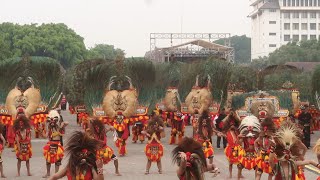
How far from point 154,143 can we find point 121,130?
3.86 m

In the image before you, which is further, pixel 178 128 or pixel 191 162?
pixel 178 128

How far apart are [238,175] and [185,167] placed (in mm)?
7688

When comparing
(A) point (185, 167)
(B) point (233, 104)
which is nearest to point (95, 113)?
(B) point (233, 104)

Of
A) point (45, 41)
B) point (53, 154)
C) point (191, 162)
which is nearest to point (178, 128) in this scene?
point (53, 154)

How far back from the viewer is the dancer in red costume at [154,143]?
61.4 feet

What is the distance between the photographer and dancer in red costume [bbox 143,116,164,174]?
1872 centimetres

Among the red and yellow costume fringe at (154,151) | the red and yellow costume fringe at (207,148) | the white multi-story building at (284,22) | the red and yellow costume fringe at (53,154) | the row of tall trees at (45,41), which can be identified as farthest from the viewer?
the white multi-story building at (284,22)

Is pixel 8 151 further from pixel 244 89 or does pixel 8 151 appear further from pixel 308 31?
pixel 308 31

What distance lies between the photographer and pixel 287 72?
32406 millimetres

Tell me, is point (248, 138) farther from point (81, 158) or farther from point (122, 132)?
point (81, 158)

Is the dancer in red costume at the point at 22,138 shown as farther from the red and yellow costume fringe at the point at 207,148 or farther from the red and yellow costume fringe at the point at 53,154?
the red and yellow costume fringe at the point at 207,148

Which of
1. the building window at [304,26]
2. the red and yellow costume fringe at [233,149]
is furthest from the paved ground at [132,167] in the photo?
the building window at [304,26]

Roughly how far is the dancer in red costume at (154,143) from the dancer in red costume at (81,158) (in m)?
8.47

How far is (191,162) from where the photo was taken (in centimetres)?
964
